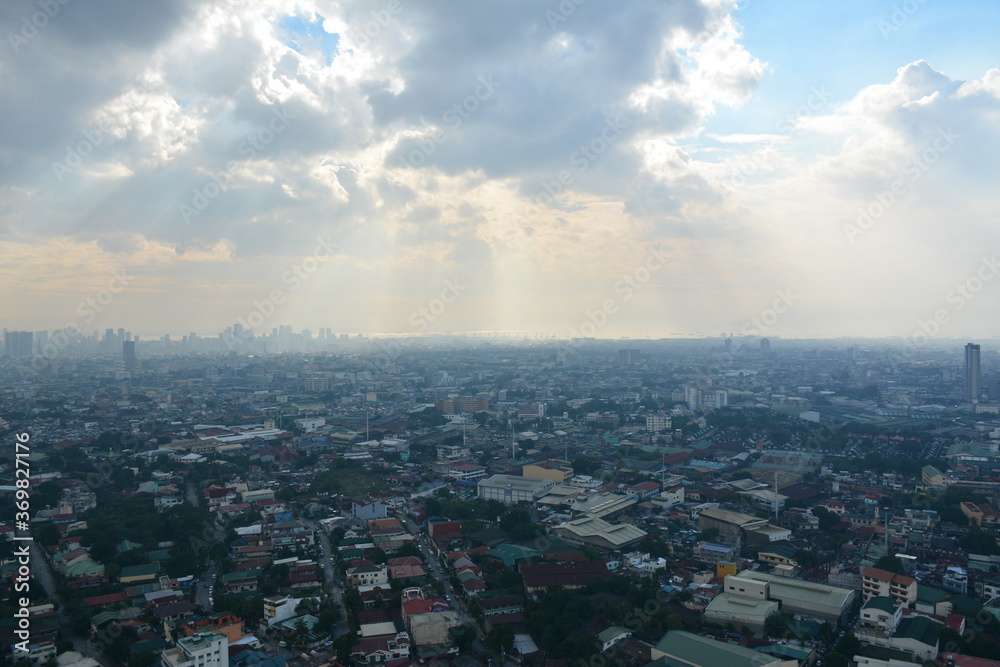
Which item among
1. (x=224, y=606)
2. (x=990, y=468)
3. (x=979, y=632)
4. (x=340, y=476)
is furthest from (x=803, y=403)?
(x=224, y=606)

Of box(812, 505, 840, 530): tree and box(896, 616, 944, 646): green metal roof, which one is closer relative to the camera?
box(896, 616, 944, 646): green metal roof

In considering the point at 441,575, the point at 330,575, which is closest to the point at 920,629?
the point at 441,575

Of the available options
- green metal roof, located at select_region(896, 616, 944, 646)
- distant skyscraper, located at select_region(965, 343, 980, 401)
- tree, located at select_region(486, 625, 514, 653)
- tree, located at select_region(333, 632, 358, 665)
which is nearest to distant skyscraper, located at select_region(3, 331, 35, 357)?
tree, located at select_region(333, 632, 358, 665)

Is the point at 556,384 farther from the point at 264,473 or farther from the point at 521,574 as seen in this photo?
the point at 521,574

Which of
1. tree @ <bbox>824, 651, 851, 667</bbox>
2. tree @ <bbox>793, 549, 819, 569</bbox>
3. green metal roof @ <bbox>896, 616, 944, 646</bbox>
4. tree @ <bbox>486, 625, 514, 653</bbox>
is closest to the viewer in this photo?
tree @ <bbox>824, 651, 851, 667</bbox>

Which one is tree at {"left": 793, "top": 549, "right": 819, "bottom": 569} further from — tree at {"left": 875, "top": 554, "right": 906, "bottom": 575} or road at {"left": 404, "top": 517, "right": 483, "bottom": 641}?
road at {"left": 404, "top": 517, "right": 483, "bottom": 641}

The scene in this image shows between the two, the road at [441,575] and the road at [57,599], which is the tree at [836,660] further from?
the road at [57,599]

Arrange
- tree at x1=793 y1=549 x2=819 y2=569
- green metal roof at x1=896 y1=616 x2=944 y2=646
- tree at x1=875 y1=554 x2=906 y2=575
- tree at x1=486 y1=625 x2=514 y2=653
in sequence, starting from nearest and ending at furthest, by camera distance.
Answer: green metal roof at x1=896 y1=616 x2=944 y2=646, tree at x1=486 y1=625 x2=514 y2=653, tree at x1=875 y1=554 x2=906 y2=575, tree at x1=793 y1=549 x2=819 y2=569
